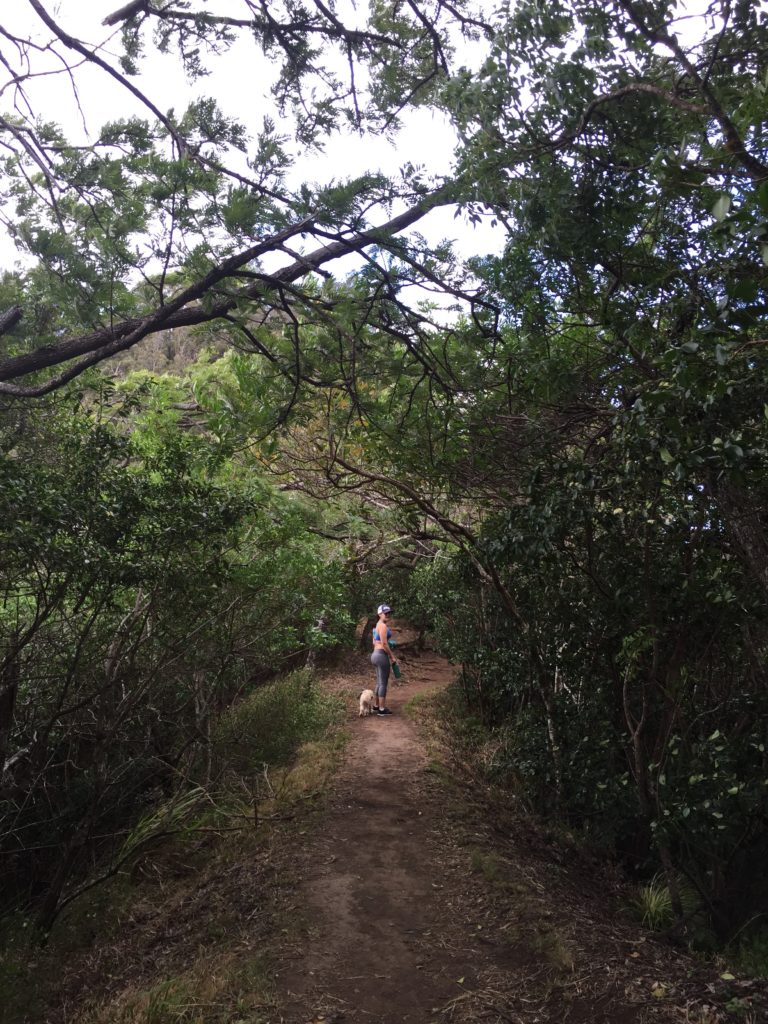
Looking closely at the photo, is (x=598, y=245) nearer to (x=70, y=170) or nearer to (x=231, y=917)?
(x=70, y=170)

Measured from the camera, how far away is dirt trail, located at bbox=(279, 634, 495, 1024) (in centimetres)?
412

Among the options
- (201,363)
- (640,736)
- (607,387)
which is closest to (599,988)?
(640,736)

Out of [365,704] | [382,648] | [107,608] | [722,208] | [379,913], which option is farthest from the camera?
[365,704]

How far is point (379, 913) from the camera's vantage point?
5211 millimetres

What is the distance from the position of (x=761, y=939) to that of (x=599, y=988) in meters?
2.54

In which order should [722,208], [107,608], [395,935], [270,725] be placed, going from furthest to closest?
1. [270,725]
2. [107,608]
3. [395,935]
4. [722,208]

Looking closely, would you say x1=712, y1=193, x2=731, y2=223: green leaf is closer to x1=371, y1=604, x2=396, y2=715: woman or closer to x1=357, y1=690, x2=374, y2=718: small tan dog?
x1=371, y1=604, x2=396, y2=715: woman

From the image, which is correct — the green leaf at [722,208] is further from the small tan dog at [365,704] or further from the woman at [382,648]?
the small tan dog at [365,704]

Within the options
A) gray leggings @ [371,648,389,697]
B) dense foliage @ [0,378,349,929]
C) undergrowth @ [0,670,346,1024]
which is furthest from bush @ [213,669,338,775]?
gray leggings @ [371,648,389,697]

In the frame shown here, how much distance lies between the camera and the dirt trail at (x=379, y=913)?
162 inches

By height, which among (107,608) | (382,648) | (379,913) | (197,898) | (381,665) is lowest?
(197,898)

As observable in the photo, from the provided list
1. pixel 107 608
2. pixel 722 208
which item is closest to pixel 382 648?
pixel 107 608

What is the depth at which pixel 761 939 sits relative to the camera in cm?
578

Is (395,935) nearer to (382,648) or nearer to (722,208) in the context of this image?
(722,208)
